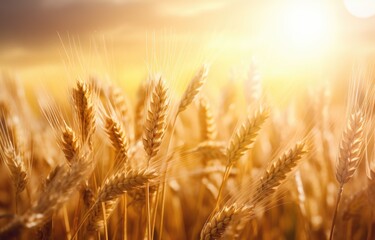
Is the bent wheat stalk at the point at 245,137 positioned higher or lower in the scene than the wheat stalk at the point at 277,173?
higher

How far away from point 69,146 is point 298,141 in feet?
1.98

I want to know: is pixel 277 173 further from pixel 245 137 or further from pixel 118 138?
pixel 118 138

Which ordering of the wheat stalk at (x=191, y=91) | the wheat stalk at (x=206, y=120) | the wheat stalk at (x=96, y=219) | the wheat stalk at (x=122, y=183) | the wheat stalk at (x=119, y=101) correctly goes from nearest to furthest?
the wheat stalk at (x=122, y=183) < the wheat stalk at (x=96, y=219) < the wheat stalk at (x=191, y=91) < the wheat stalk at (x=119, y=101) < the wheat stalk at (x=206, y=120)

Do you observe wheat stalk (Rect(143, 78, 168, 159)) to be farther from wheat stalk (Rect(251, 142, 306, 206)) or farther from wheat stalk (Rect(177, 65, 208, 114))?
wheat stalk (Rect(251, 142, 306, 206))

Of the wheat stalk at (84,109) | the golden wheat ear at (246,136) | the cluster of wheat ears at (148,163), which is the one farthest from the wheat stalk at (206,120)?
the wheat stalk at (84,109)

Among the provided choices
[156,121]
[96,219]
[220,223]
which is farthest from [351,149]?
[96,219]

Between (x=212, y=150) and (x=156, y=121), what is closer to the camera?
(x=156, y=121)

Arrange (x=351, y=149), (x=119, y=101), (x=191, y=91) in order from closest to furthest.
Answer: (x=351, y=149), (x=191, y=91), (x=119, y=101)

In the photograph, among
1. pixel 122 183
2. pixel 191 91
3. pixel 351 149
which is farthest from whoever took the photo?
pixel 191 91

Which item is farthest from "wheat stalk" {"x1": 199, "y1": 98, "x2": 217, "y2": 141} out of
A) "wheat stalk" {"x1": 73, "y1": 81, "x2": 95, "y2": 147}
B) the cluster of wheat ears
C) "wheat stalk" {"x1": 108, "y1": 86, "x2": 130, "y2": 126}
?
"wheat stalk" {"x1": 73, "y1": 81, "x2": 95, "y2": 147}

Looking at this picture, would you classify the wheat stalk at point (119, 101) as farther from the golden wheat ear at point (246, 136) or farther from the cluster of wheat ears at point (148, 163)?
the golden wheat ear at point (246, 136)

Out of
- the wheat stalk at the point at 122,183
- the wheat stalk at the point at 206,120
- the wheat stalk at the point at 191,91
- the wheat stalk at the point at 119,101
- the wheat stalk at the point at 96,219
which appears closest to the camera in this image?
the wheat stalk at the point at 122,183

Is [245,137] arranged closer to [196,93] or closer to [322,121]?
[196,93]

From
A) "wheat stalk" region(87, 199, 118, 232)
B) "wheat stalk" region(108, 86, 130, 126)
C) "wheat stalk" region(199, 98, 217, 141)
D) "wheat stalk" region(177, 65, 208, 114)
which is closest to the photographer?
"wheat stalk" region(87, 199, 118, 232)
